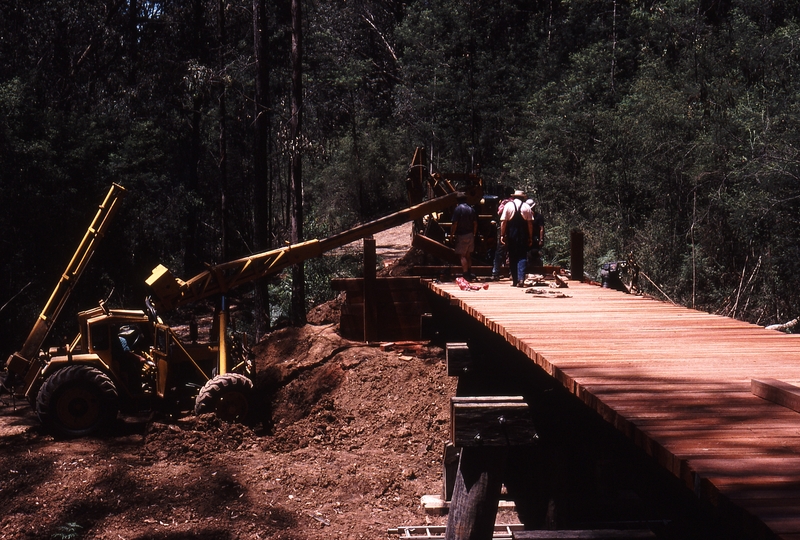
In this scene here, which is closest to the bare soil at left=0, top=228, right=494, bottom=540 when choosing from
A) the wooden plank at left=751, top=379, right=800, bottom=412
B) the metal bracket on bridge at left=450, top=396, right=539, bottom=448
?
the metal bracket on bridge at left=450, top=396, right=539, bottom=448

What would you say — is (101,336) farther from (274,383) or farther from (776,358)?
(776,358)

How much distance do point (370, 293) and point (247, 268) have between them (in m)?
2.69

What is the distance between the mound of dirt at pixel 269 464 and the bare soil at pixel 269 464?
26mm

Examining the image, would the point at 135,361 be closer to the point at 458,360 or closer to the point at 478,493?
the point at 458,360

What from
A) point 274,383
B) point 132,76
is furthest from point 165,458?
point 132,76

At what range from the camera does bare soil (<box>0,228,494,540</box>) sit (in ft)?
34.1

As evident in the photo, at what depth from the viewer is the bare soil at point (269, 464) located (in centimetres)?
1041

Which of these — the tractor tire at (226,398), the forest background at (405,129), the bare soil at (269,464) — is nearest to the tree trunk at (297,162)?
the forest background at (405,129)

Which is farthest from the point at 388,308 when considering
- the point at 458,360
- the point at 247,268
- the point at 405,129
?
the point at 405,129

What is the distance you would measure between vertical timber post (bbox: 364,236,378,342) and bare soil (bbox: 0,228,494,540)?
42cm

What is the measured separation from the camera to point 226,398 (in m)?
13.7

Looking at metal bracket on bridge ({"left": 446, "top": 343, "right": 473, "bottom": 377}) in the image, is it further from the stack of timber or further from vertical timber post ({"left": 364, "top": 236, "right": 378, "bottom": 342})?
the stack of timber

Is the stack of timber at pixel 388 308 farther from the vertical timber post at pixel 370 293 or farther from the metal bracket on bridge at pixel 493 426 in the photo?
the metal bracket on bridge at pixel 493 426

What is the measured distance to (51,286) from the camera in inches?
894
